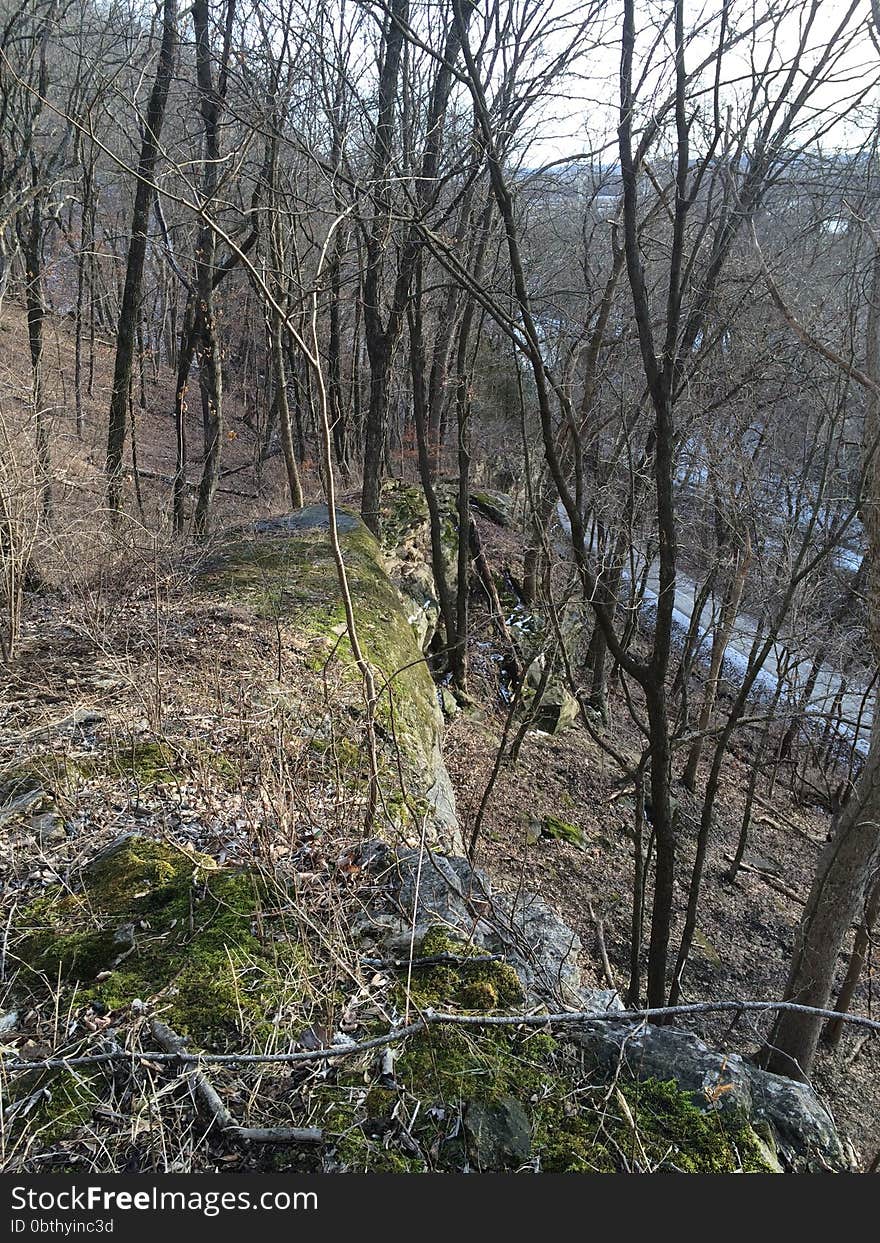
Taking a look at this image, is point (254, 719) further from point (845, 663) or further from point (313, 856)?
point (845, 663)

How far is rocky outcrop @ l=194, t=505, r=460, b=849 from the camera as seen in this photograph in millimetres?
4523

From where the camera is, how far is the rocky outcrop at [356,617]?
4523mm

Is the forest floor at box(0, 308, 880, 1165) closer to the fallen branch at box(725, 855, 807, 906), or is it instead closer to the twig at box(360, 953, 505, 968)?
the fallen branch at box(725, 855, 807, 906)

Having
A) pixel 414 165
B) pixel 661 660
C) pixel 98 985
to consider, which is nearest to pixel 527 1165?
pixel 98 985

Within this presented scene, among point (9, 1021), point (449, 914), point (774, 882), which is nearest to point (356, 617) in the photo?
point (449, 914)

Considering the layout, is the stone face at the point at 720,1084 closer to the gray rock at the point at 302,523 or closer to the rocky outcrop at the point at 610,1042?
the rocky outcrop at the point at 610,1042

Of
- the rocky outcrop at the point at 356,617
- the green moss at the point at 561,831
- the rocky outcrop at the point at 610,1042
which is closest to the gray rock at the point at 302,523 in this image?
the rocky outcrop at the point at 356,617

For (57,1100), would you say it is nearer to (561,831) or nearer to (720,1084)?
(720,1084)

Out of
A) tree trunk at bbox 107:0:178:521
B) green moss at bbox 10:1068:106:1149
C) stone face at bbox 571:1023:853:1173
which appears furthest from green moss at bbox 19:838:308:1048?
tree trunk at bbox 107:0:178:521

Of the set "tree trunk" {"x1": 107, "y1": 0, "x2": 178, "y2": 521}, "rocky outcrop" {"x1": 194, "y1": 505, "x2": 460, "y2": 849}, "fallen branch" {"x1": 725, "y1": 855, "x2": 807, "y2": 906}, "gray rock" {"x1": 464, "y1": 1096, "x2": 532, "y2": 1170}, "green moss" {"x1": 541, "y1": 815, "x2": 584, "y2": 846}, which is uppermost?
"tree trunk" {"x1": 107, "y1": 0, "x2": 178, "y2": 521}

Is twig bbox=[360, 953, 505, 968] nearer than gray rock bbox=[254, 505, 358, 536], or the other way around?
twig bbox=[360, 953, 505, 968]

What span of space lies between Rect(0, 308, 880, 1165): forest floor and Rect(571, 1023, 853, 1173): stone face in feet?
2.39

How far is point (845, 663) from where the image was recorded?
14789mm

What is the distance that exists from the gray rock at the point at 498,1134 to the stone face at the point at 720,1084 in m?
0.32
